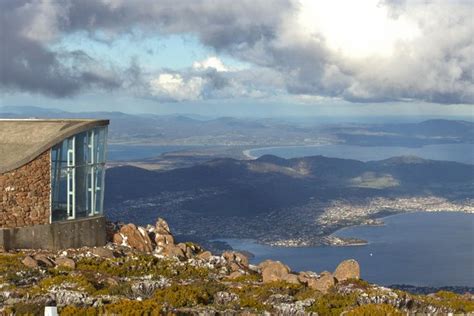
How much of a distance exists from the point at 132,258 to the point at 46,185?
5.41 metres

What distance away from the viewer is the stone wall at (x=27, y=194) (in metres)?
27.8

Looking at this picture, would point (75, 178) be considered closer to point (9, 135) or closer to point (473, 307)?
point (9, 135)

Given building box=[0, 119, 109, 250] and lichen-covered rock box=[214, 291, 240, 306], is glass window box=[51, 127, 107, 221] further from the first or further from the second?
lichen-covered rock box=[214, 291, 240, 306]

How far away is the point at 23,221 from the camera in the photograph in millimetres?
28047

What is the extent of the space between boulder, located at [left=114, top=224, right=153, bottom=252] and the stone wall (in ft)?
12.8

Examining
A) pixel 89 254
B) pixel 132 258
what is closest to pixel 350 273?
pixel 132 258

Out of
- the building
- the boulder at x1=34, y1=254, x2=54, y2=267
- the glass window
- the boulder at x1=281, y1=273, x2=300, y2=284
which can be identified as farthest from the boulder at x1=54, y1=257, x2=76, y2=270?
the boulder at x1=281, y1=273, x2=300, y2=284

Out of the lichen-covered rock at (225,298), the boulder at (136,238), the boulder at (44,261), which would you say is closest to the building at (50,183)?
the boulder at (136,238)

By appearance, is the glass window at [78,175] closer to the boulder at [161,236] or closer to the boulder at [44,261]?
the boulder at [161,236]

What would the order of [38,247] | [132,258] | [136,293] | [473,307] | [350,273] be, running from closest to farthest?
[136,293] < [473,307] < [350,273] < [132,258] < [38,247]

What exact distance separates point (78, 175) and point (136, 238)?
3.67m

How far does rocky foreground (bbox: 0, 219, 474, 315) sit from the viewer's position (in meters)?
16.3

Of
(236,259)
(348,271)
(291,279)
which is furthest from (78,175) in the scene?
(348,271)

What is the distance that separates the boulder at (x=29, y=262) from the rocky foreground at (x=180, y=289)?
0.04m
